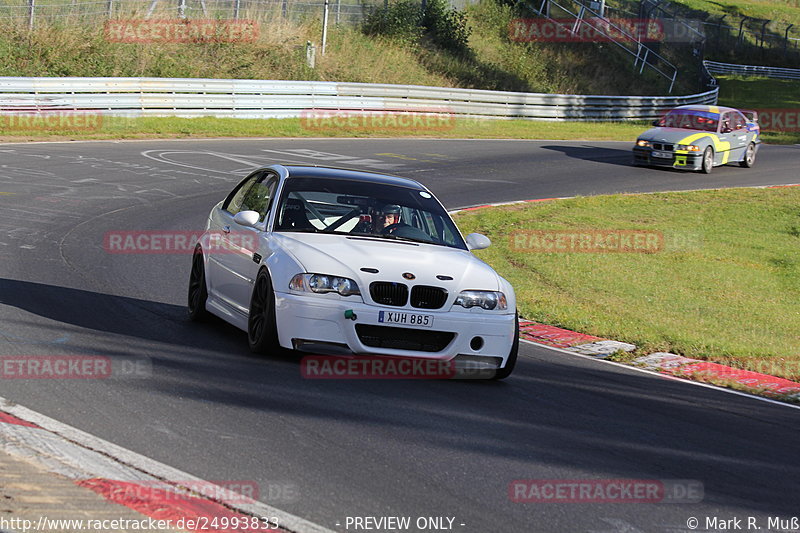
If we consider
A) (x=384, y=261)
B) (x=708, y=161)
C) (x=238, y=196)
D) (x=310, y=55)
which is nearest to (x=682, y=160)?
(x=708, y=161)

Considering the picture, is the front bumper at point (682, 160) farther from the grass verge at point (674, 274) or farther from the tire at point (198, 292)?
the tire at point (198, 292)

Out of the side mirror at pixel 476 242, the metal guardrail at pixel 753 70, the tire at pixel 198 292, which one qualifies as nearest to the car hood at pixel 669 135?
the side mirror at pixel 476 242

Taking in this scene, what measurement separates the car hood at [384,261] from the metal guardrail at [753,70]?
218ft

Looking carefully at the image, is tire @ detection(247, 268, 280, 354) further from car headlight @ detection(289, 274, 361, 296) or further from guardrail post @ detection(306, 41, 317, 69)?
guardrail post @ detection(306, 41, 317, 69)

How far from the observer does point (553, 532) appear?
16.9ft

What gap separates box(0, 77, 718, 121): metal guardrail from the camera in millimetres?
27422

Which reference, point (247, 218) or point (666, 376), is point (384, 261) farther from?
point (666, 376)

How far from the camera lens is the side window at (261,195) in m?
9.34

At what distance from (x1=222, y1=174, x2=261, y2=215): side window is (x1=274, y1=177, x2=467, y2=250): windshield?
0.86 metres

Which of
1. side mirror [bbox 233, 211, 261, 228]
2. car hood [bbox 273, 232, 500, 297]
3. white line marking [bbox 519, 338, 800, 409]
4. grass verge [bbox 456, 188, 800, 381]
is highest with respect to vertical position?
side mirror [bbox 233, 211, 261, 228]

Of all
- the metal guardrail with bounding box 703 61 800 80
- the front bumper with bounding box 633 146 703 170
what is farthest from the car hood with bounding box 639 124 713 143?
the metal guardrail with bounding box 703 61 800 80

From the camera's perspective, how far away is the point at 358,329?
25.9 ft

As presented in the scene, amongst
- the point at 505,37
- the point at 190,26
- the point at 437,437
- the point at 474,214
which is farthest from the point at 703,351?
the point at 505,37

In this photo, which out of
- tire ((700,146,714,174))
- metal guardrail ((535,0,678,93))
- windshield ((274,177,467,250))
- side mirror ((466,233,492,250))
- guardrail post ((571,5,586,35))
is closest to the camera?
windshield ((274,177,467,250))
